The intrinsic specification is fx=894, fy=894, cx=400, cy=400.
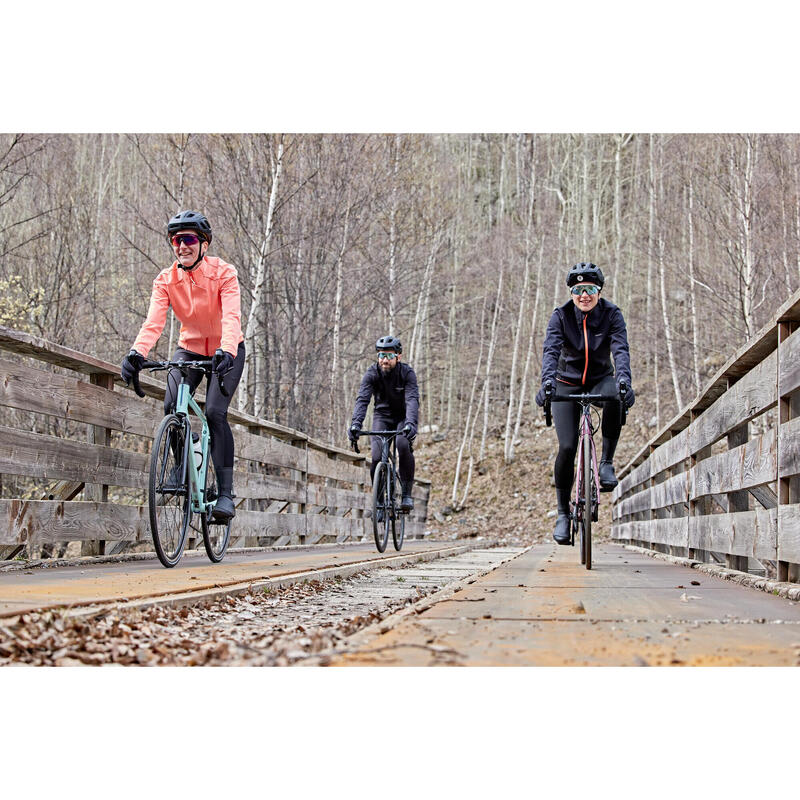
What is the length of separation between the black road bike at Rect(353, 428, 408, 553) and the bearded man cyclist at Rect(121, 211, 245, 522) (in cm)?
260

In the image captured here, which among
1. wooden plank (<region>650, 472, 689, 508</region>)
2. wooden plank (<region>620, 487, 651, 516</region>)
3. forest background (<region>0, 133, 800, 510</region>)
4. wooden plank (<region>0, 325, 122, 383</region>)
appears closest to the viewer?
wooden plank (<region>0, 325, 122, 383</region>)

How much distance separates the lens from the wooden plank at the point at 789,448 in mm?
3838

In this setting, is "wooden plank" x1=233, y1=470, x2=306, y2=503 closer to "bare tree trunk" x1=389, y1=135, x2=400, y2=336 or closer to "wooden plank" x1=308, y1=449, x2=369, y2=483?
"wooden plank" x1=308, y1=449, x2=369, y2=483

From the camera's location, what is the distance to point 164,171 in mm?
16984

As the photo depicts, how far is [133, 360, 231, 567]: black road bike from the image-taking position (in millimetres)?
5332

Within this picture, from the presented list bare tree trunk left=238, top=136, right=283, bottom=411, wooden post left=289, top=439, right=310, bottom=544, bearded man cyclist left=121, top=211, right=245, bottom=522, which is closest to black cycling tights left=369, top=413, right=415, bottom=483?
wooden post left=289, top=439, right=310, bottom=544

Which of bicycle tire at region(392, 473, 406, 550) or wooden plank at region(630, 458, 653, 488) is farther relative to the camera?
wooden plank at region(630, 458, 653, 488)

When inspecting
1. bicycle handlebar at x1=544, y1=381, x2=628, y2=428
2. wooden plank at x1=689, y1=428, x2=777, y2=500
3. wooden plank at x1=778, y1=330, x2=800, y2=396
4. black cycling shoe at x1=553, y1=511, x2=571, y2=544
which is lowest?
black cycling shoe at x1=553, y1=511, x2=571, y2=544

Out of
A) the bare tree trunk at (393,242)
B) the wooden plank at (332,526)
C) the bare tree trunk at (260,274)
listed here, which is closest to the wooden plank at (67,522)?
the wooden plank at (332,526)

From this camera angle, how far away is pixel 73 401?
18.7 feet

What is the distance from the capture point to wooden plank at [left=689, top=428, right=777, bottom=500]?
4.30 metres

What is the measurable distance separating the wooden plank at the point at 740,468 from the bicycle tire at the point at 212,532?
330cm

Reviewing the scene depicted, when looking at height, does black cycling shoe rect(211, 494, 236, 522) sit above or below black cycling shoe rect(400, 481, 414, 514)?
below

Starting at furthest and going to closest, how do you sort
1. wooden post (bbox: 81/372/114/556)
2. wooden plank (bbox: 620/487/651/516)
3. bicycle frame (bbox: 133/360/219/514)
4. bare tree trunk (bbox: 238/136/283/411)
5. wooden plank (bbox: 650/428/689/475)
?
bare tree trunk (bbox: 238/136/283/411), wooden plank (bbox: 620/487/651/516), wooden plank (bbox: 650/428/689/475), wooden post (bbox: 81/372/114/556), bicycle frame (bbox: 133/360/219/514)
